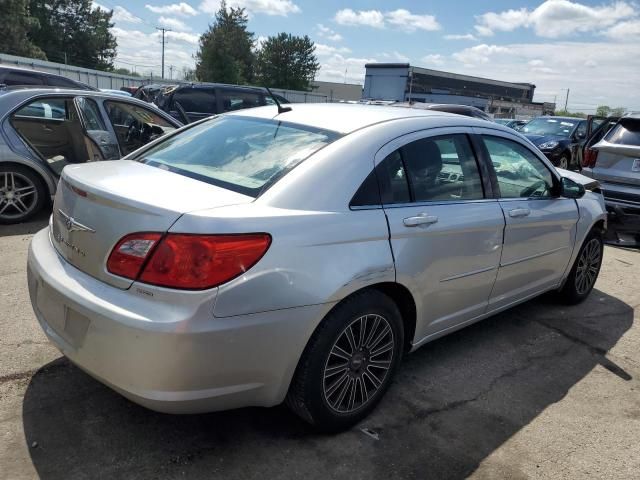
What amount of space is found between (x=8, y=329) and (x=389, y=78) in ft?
156

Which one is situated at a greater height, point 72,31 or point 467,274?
point 72,31

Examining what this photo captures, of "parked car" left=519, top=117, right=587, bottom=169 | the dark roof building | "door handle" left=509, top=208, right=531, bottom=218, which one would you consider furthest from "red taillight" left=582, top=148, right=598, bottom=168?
the dark roof building

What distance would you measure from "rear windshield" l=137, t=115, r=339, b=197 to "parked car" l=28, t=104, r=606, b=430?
13 millimetres

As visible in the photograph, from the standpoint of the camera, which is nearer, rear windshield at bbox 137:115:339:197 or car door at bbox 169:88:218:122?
rear windshield at bbox 137:115:339:197

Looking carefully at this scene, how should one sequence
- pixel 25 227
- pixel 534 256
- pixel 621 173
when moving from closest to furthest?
pixel 534 256 < pixel 25 227 < pixel 621 173

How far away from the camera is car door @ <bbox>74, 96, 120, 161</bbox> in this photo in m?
6.21

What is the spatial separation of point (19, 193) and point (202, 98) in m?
6.42

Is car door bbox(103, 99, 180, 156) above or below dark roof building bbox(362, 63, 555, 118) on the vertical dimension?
below

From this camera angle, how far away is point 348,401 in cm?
272

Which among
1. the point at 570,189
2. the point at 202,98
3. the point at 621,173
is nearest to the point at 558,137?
the point at 621,173

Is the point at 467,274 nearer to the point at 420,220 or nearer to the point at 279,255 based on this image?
the point at 420,220

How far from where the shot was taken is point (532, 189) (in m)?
3.93

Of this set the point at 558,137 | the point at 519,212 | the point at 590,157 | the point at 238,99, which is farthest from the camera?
the point at 558,137

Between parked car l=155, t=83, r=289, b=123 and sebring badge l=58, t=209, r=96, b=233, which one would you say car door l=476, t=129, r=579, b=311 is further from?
parked car l=155, t=83, r=289, b=123
